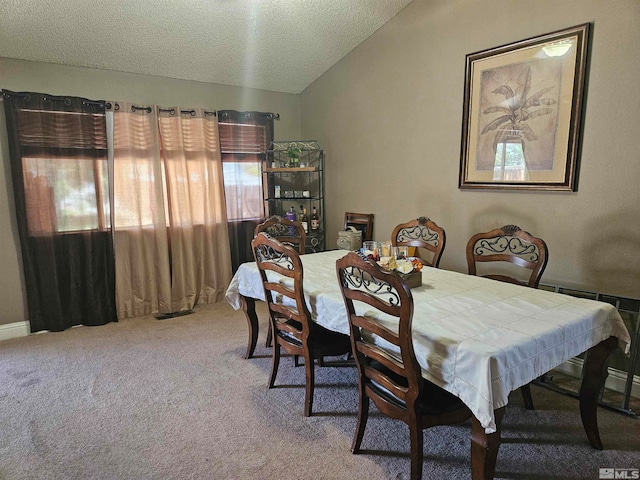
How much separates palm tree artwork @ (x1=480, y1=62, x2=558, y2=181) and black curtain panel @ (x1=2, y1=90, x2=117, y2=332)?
327 cm

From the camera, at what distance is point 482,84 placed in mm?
2879

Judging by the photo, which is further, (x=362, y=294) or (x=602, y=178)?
(x=602, y=178)

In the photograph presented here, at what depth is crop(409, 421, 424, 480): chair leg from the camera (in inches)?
61.4

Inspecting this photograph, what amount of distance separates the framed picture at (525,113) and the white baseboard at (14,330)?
3886 millimetres

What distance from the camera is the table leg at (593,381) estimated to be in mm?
1754

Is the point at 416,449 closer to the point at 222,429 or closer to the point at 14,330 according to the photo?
the point at 222,429

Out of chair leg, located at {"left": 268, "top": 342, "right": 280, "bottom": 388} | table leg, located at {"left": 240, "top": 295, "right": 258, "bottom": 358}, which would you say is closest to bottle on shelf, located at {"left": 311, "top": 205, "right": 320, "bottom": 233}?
table leg, located at {"left": 240, "top": 295, "right": 258, "bottom": 358}

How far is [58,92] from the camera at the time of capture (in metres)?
3.37

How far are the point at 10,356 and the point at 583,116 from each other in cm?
433

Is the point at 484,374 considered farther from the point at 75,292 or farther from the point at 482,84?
the point at 75,292

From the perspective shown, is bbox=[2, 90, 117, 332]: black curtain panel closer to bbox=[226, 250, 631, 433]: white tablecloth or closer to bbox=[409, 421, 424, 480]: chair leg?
bbox=[226, 250, 631, 433]: white tablecloth

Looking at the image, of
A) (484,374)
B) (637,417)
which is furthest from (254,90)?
(637,417)

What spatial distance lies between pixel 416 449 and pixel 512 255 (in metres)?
1.34
